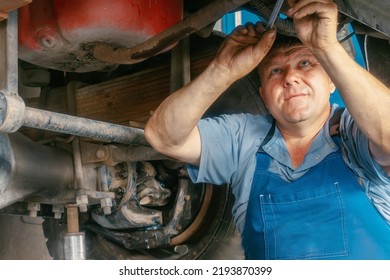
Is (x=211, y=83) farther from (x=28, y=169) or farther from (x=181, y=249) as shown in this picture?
(x=181, y=249)

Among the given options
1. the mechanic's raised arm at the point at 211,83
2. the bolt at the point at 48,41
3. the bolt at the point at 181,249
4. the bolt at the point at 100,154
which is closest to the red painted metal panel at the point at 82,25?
the bolt at the point at 48,41

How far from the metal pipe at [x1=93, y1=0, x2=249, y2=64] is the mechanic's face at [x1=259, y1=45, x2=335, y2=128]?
25cm

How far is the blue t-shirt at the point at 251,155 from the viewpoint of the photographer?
1114mm

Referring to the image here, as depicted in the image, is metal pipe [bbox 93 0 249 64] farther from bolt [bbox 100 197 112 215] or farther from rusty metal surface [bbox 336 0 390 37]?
bolt [bbox 100 197 112 215]

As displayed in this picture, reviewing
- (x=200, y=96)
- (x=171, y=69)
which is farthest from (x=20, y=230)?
(x=200, y=96)

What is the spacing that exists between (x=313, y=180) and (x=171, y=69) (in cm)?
40

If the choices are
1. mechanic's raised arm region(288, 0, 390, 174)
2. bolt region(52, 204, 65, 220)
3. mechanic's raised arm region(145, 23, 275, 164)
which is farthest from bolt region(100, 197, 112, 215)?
mechanic's raised arm region(288, 0, 390, 174)

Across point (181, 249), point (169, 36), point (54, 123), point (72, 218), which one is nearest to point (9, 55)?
point (54, 123)

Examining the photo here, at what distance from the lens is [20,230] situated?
207 cm

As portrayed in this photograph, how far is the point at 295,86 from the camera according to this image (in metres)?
1.16

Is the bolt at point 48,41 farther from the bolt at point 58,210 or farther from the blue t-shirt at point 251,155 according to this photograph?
the bolt at point 58,210

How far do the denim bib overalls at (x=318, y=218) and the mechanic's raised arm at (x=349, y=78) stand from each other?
13 cm

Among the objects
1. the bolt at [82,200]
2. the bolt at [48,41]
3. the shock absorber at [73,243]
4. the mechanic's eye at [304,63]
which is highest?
the bolt at [48,41]

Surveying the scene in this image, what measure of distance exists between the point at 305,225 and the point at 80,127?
18.6 inches
